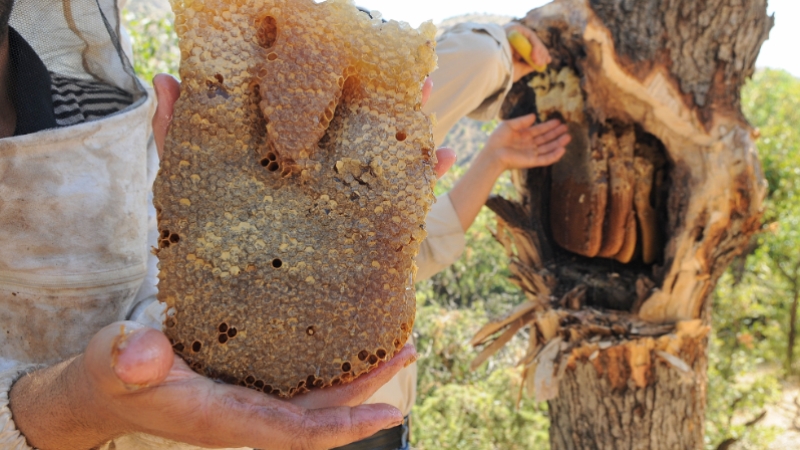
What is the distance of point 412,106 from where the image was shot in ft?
3.35

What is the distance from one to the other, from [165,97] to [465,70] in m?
1.22

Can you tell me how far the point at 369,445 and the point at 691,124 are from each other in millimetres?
1560

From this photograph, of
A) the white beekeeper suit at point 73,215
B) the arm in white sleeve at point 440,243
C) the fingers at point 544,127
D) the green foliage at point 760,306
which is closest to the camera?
the white beekeeper suit at point 73,215

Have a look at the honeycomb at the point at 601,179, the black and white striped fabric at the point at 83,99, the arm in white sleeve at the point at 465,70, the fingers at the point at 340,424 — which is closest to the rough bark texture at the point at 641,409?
the honeycomb at the point at 601,179

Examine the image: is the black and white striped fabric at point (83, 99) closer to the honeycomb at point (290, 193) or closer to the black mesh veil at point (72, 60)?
the black mesh veil at point (72, 60)

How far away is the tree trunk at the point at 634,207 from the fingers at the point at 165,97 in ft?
5.50

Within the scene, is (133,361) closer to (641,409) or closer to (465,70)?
(465,70)

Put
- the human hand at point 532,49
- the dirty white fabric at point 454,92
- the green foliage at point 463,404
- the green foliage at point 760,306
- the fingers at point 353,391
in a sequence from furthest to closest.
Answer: the green foliage at point 760,306 < the green foliage at point 463,404 < the human hand at point 532,49 < the dirty white fabric at point 454,92 < the fingers at point 353,391

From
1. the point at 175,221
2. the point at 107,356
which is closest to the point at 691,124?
the point at 175,221

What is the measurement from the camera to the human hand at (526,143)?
7.83 ft

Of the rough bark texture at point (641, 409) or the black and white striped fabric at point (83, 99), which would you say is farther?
the rough bark texture at point (641, 409)

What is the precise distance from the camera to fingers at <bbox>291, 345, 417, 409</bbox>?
908mm

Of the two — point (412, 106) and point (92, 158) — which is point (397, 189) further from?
point (92, 158)

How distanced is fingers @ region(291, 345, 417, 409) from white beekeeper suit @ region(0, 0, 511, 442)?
314mm
